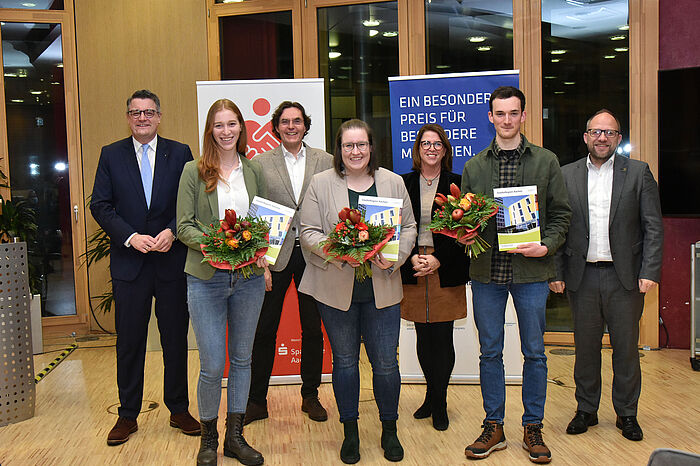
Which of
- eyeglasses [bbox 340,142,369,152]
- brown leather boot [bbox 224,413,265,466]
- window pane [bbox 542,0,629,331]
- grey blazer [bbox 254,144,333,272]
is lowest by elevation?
brown leather boot [bbox 224,413,265,466]

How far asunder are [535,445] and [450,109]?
249 cm

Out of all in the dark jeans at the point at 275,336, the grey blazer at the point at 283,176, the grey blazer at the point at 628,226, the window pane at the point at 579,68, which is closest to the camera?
the grey blazer at the point at 628,226

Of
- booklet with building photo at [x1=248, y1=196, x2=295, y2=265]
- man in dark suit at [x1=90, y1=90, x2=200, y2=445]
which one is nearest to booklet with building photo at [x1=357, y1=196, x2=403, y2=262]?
booklet with building photo at [x1=248, y1=196, x2=295, y2=265]

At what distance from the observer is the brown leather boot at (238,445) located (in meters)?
3.36

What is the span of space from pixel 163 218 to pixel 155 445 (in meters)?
1.29

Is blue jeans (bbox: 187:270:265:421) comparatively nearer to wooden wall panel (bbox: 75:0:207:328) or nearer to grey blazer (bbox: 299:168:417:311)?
grey blazer (bbox: 299:168:417:311)

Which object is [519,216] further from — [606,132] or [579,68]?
[579,68]

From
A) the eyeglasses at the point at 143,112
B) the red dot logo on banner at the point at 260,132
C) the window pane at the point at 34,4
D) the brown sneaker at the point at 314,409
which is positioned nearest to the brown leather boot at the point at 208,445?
the brown sneaker at the point at 314,409

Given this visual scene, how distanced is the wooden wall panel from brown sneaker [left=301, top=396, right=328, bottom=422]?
339 cm

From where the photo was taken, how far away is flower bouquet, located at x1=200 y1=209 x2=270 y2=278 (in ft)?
9.70

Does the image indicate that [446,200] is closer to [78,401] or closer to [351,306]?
[351,306]

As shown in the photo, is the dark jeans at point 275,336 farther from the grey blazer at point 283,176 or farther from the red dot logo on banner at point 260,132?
the red dot logo on banner at point 260,132

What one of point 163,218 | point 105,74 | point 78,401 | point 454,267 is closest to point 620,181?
point 454,267

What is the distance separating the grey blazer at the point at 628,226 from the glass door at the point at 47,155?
529cm
